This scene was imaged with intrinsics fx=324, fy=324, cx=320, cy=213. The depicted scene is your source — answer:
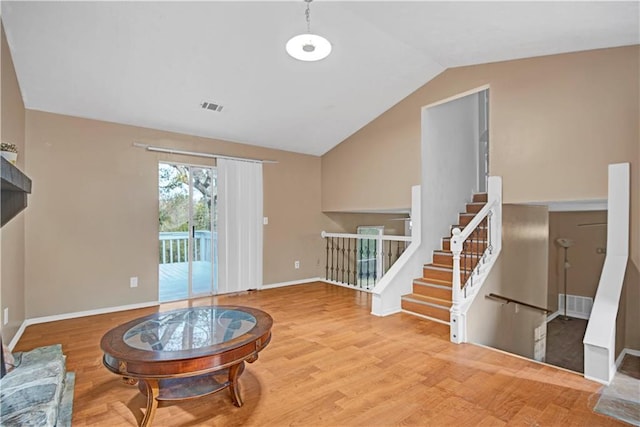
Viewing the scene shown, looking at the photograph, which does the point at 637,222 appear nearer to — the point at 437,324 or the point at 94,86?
the point at 437,324

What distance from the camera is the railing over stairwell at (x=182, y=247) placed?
191 inches

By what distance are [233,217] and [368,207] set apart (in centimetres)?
219

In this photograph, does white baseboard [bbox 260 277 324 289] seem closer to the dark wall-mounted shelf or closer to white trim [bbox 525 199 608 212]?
the dark wall-mounted shelf

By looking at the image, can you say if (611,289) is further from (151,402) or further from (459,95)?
(151,402)

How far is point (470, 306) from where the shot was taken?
3.33 meters

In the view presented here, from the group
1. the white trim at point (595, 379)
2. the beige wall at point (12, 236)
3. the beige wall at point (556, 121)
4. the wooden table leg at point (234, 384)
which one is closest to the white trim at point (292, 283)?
the beige wall at point (556, 121)

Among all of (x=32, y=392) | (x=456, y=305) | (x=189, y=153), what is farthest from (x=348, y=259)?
(x=32, y=392)

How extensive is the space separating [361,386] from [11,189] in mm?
2768

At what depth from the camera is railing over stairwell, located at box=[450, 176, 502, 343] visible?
10.7 feet

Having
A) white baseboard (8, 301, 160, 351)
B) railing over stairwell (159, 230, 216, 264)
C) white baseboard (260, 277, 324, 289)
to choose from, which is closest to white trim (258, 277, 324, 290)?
white baseboard (260, 277, 324, 289)

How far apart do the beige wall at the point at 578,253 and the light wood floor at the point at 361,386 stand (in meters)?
3.93

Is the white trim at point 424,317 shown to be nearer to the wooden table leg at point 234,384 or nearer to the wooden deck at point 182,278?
the wooden table leg at point 234,384

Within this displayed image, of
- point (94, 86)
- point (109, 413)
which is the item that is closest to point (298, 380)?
point (109, 413)

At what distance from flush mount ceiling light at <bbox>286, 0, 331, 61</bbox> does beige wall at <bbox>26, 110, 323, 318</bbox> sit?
2514 millimetres
